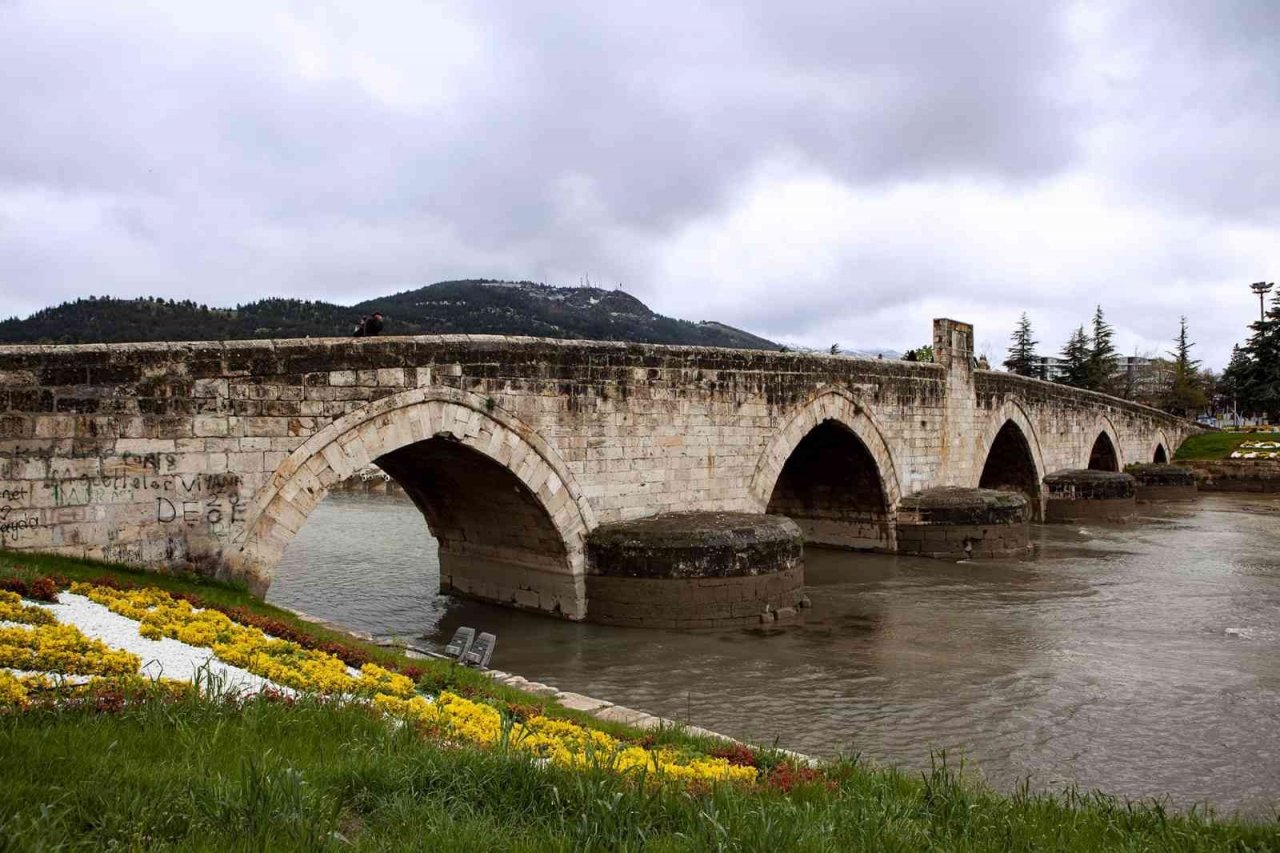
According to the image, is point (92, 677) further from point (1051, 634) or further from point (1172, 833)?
point (1051, 634)

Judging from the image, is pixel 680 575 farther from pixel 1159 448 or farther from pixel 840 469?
pixel 1159 448

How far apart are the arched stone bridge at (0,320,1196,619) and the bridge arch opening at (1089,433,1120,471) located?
1715cm

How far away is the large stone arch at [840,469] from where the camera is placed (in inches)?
656

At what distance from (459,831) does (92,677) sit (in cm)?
305

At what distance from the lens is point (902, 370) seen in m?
20.0

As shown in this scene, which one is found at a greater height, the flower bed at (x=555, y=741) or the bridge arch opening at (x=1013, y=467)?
the bridge arch opening at (x=1013, y=467)

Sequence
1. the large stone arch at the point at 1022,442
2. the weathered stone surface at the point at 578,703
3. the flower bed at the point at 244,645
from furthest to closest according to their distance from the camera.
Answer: the large stone arch at the point at 1022,442
the weathered stone surface at the point at 578,703
the flower bed at the point at 244,645

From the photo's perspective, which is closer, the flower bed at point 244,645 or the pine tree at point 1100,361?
the flower bed at point 244,645

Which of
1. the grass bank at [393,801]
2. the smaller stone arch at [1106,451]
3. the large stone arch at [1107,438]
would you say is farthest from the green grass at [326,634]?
the smaller stone arch at [1106,451]

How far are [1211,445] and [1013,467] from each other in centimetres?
2408

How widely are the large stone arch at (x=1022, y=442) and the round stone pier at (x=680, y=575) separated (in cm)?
1160

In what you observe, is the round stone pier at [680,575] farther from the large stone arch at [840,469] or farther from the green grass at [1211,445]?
the green grass at [1211,445]

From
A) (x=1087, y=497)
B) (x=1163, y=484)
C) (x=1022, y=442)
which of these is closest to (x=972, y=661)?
(x=1022, y=442)

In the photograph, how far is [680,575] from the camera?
1279cm
